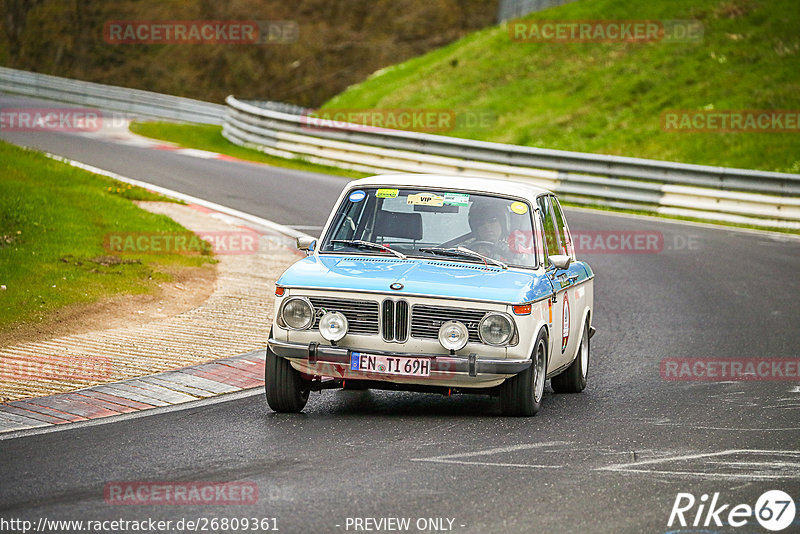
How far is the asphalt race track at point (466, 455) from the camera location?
230 inches

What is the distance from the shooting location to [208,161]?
26219 millimetres

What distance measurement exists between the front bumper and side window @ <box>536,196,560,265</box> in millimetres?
1433

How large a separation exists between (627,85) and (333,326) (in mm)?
25966

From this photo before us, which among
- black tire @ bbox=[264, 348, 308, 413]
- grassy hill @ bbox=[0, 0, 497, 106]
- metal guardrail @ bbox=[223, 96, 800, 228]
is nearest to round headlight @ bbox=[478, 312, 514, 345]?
black tire @ bbox=[264, 348, 308, 413]

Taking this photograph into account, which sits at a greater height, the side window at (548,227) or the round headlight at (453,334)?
the side window at (548,227)

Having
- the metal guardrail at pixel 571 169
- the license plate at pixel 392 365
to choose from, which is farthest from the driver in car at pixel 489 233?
the metal guardrail at pixel 571 169

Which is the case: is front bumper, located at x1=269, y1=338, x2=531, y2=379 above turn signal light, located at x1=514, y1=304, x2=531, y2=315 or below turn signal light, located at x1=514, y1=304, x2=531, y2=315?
below

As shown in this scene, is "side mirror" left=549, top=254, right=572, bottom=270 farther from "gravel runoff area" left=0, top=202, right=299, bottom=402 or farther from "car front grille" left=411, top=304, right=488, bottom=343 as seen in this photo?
"gravel runoff area" left=0, top=202, right=299, bottom=402

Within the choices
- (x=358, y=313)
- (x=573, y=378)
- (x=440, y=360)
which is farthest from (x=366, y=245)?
(x=573, y=378)

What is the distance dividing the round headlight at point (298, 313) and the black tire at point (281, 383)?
0.27 meters

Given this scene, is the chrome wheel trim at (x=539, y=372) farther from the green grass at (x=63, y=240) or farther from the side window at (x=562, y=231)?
the green grass at (x=63, y=240)

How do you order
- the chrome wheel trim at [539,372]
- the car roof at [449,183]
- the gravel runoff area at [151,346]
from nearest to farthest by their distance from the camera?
the chrome wheel trim at [539,372] < the gravel runoff area at [151,346] < the car roof at [449,183]

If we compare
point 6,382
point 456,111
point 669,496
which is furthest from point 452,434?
point 456,111

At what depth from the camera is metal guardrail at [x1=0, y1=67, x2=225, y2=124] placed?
127 feet
